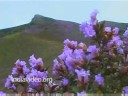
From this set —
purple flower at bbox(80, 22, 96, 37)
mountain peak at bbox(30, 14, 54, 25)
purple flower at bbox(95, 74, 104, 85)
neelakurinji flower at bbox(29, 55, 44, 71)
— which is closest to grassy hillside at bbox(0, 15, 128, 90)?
mountain peak at bbox(30, 14, 54, 25)

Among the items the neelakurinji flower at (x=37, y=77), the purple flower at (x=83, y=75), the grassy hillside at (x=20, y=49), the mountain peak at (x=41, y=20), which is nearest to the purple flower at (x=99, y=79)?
the purple flower at (x=83, y=75)

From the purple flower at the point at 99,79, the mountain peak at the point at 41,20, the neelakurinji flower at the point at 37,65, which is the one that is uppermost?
the mountain peak at the point at 41,20

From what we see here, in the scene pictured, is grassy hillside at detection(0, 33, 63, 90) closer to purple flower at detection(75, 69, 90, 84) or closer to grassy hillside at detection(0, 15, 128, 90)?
grassy hillside at detection(0, 15, 128, 90)

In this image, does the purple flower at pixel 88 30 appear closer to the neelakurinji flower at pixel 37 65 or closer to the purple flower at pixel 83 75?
the purple flower at pixel 83 75

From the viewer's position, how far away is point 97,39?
6.11 ft

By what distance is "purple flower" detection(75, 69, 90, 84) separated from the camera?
1.79 metres

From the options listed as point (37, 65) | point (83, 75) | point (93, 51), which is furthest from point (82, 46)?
point (37, 65)

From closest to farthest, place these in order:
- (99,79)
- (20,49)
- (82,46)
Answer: (99,79)
(82,46)
(20,49)

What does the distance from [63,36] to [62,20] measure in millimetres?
149

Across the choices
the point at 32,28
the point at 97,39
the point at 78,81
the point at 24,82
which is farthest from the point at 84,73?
the point at 32,28

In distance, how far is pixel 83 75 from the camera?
1.80 m

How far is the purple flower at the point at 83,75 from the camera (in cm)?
179

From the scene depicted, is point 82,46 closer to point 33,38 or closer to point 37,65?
point 37,65

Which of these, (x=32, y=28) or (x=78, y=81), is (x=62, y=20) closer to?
(x=32, y=28)
